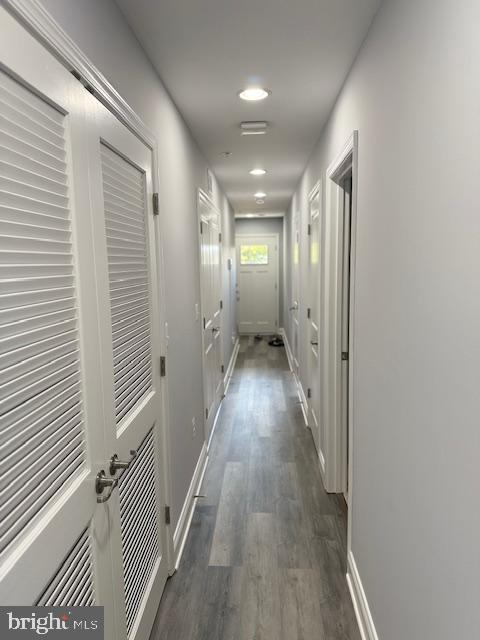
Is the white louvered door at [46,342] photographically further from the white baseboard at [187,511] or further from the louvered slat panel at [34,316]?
the white baseboard at [187,511]

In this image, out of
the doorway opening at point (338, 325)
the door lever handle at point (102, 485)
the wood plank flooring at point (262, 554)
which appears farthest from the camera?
the doorway opening at point (338, 325)

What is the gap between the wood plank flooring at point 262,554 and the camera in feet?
6.24

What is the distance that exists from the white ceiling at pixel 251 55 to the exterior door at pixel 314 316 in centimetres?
66

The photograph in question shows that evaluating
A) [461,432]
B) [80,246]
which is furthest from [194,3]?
[461,432]

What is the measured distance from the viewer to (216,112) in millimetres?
2660

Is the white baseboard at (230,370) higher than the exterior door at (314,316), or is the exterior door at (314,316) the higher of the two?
the exterior door at (314,316)

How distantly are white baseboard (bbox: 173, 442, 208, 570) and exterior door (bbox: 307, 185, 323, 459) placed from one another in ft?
2.92

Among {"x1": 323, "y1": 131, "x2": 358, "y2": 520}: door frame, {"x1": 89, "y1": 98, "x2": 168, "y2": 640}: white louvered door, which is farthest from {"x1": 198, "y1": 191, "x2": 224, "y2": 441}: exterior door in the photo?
{"x1": 89, "y1": 98, "x2": 168, "y2": 640}: white louvered door

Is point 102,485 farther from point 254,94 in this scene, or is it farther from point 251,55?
point 254,94

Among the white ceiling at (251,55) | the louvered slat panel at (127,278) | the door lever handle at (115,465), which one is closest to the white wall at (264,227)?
the white ceiling at (251,55)

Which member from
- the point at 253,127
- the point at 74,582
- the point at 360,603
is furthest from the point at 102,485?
the point at 253,127

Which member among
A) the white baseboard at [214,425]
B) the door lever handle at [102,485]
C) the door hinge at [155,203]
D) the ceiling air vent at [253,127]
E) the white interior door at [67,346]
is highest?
the ceiling air vent at [253,127]

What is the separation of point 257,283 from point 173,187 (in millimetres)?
6782

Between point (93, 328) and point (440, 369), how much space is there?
3.02 feet
